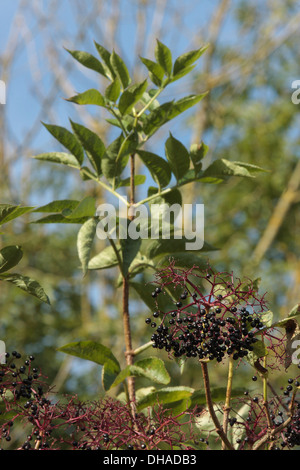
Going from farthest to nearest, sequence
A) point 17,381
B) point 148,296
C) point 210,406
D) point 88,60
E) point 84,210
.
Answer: point 88,60
point 148,296
point 84,210
point 17,381
point 210,406

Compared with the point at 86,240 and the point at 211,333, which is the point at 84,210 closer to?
the point at 86,240

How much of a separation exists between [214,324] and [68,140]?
0.52m

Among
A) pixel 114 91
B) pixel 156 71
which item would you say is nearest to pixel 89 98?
pixel 114 91

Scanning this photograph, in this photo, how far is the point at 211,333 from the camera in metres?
0.71

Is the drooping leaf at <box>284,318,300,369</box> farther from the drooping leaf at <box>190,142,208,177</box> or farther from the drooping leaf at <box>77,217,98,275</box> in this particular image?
the drooping leaf at <box>190,142,208,177</box>

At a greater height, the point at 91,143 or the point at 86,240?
the point at 91,143

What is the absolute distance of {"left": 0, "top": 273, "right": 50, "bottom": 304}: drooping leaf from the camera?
2.73 feet

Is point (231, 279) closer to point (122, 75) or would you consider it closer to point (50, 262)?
point (122, 75)

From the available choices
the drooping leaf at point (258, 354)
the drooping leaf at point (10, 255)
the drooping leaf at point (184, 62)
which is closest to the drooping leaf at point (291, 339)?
the drooping leaf at point (258, 354)

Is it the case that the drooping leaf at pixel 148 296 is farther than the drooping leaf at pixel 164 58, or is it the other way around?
the drooping leaf at pixel 164 58

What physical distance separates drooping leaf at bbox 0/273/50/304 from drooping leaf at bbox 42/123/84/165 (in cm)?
30

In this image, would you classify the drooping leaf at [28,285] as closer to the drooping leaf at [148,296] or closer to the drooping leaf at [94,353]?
the drooping leaf at [94,353]

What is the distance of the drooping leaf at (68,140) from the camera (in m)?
1.05
